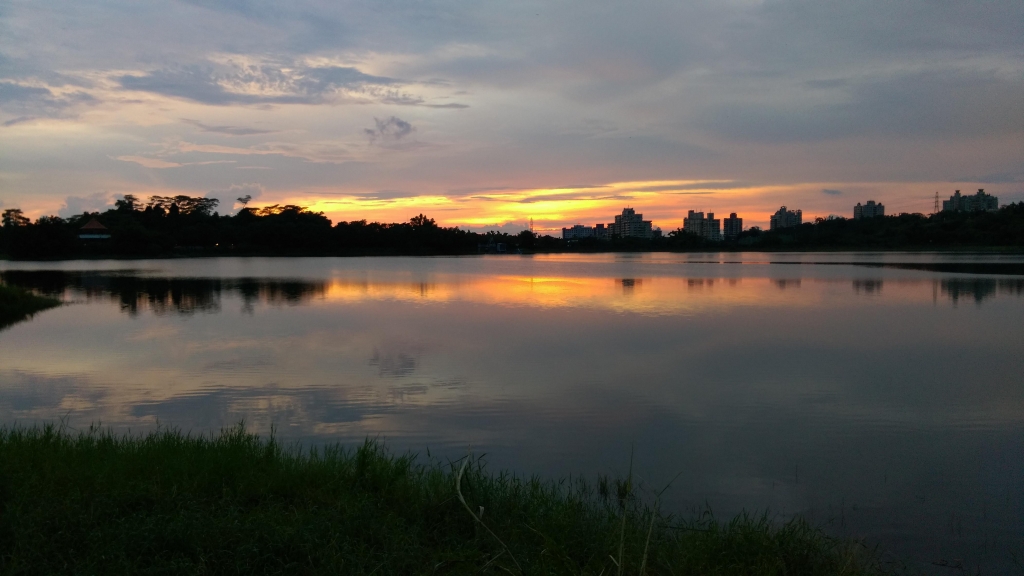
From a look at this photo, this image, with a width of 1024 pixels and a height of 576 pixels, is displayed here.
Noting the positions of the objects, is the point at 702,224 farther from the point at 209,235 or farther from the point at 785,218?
the point at 209,235

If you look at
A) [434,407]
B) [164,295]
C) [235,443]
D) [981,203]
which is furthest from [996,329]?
[981,203]

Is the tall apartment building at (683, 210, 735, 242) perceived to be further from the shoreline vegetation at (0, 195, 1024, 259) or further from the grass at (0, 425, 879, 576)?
the grass at (0, 425, 879, 576)

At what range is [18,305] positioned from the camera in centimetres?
1734

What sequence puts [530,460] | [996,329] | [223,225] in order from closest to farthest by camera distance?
[530,460] → [996,329] → [223,225]

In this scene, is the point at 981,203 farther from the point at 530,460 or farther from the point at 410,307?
the point at 530,460

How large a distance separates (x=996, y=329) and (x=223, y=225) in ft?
278

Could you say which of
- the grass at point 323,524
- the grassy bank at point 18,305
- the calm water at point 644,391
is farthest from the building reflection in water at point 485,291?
the grass at point 323,524

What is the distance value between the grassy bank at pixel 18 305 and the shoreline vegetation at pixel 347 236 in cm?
4223

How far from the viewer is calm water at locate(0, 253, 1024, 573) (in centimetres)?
577

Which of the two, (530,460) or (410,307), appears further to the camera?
(410,307)

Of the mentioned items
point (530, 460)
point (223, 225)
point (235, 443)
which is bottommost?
point (530, 460)

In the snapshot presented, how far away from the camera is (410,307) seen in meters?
19.4

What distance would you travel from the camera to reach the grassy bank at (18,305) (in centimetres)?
1639

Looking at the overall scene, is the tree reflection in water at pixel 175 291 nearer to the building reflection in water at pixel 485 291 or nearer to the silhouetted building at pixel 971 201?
the building reflection in water at pixel 485 291
